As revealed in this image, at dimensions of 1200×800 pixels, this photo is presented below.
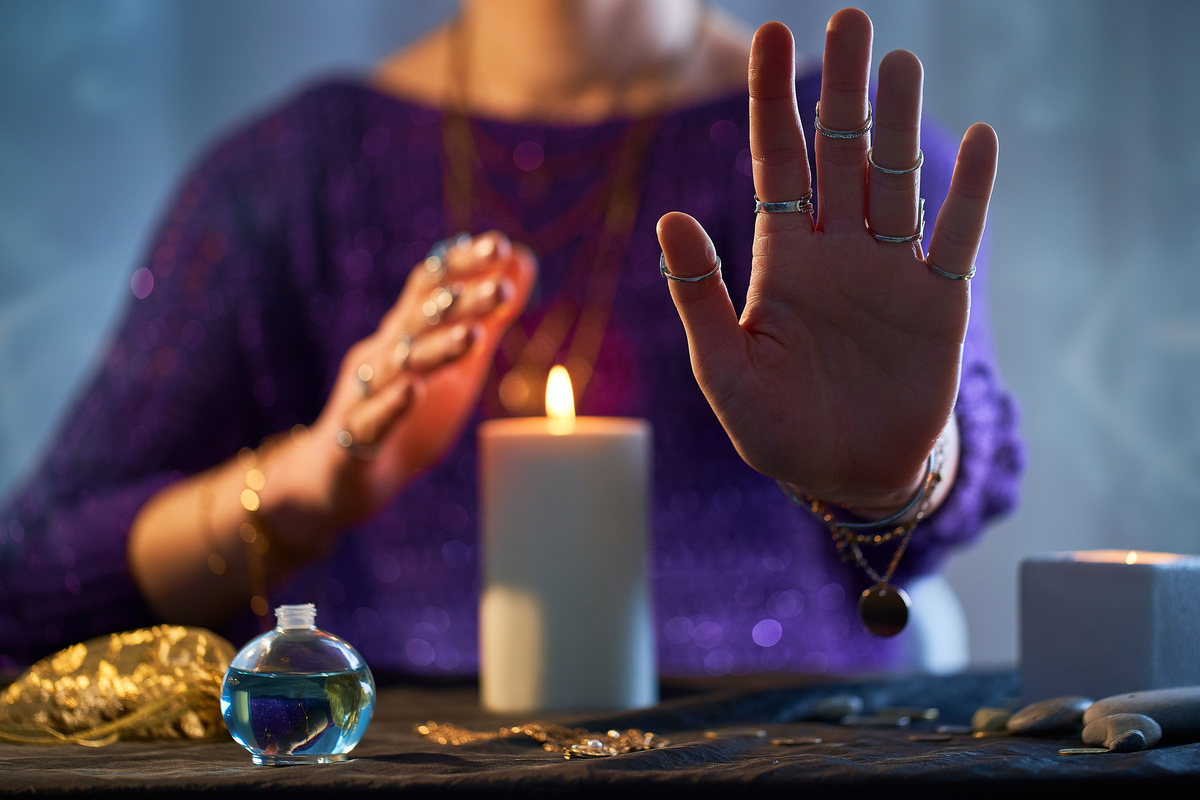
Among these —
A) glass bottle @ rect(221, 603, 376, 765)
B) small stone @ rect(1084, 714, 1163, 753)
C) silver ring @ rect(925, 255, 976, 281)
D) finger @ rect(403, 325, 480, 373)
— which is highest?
silver ring @ rect(925, 255, 976, 281)

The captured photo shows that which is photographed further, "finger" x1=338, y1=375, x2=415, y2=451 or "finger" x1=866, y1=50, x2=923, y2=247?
"finger" x1=338, y1=375, x2=415, y2=451

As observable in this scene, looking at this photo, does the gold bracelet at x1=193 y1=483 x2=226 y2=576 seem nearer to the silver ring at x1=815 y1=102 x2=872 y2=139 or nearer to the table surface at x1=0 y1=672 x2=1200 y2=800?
the table surface at x1=0 y1=672 x2=1200 y2=800

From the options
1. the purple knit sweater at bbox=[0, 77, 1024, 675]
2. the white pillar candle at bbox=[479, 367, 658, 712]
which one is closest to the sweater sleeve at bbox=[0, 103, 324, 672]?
the purple knit sweater at bbox=[0, 77, 1024, 675]

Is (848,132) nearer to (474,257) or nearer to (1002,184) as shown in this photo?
(474,257)

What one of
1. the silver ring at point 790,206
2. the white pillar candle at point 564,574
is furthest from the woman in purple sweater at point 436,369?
the silver ring at point 790,206

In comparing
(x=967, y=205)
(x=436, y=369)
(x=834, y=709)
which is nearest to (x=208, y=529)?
(x=436, y=369)

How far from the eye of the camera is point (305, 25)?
1587 millimetres

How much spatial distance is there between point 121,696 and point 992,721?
44 cm

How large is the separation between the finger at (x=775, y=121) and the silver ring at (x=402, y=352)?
31cm

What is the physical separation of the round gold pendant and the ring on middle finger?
1.16 ft

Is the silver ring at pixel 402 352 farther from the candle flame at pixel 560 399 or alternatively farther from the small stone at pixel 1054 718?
the small stone at pixel 1054 718

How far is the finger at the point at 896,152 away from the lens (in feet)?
1.67

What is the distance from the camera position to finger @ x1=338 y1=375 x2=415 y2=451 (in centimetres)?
75

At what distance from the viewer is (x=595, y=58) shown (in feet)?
3.73
